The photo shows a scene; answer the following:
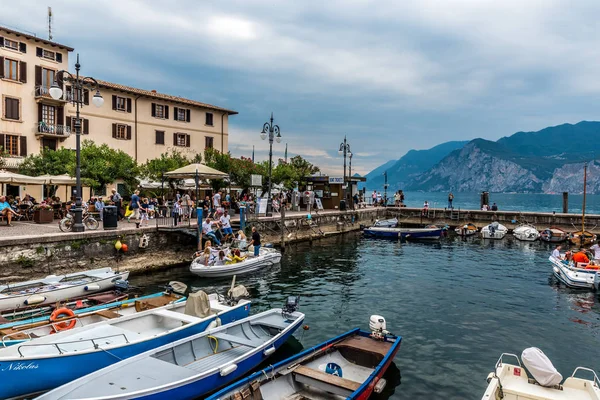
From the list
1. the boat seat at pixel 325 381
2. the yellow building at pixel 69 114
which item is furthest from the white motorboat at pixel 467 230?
the boat seat at pixel 325 381

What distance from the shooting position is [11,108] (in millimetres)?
33938

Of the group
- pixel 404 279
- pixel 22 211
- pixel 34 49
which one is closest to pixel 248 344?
pixel 404 279

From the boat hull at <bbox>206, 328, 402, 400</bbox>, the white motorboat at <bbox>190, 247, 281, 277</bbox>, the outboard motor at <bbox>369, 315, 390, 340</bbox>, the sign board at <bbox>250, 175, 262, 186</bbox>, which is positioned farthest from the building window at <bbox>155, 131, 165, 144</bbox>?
the boat hull at <bbox>206, 328, 402, 400</bbox>

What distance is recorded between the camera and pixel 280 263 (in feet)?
77.4

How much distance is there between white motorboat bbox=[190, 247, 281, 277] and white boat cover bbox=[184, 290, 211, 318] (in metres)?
7.20

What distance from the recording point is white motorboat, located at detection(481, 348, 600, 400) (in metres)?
7.56

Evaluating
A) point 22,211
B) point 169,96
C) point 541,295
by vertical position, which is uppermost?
point 169,96

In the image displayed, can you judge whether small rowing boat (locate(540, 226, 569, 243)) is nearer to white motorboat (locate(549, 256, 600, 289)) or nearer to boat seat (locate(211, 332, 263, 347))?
white motorboat (locate(549, 256, 600, 289))

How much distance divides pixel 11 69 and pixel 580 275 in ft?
133

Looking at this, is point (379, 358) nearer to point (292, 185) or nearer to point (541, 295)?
point (541, 295)

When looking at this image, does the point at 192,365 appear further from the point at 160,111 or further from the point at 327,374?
the point at 160,111

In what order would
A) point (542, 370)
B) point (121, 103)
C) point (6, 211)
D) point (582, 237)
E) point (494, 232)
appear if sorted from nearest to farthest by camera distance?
1. point (542, 370)
2. point (6, 211)
3. point (582, 237)
4. point (494, 232)
5. point (121, 103)

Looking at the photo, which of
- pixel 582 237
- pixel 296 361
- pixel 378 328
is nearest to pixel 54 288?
pixel 296 361

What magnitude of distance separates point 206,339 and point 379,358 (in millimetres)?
4065
